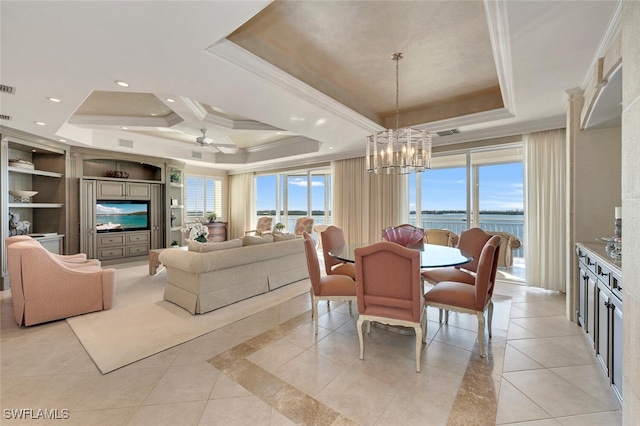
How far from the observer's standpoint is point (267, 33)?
104 inches

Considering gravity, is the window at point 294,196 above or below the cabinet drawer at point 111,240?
above

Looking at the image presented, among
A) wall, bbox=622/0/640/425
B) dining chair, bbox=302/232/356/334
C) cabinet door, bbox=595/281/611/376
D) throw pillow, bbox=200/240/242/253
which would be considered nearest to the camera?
wall, bbox=622/0/640/425

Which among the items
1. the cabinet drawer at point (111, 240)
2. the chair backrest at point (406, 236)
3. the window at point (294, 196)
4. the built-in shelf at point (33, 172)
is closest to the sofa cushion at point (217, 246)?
the chair backrest at point (406, 236)

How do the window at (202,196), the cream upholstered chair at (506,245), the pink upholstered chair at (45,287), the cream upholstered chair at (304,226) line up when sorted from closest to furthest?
the pink upholstered chair at (45,287)
the cream upholstered chair at (506,245)
the cream upholstered chair at (304,226)
the window at (202,196)

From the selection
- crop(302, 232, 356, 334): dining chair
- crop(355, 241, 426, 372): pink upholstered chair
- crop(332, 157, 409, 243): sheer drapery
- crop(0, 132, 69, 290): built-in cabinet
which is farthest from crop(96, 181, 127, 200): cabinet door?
crop(355, 241, 426, 372): pink upholstered chair

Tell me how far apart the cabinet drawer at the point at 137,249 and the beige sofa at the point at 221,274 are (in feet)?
12.1

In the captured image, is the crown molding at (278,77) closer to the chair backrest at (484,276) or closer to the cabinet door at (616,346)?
the chair backrest at (484,276)

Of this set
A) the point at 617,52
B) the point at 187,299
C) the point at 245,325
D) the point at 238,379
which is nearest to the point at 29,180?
the point at 187,299

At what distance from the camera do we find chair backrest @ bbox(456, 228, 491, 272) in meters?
3.38

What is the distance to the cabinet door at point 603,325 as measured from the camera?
1965 mm

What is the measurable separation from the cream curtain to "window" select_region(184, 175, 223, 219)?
8.51 metres

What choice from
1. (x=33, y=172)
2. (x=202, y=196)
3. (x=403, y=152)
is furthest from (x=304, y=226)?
(x=33, y=172)

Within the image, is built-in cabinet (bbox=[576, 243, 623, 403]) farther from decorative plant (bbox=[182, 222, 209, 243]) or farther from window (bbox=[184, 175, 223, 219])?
window (bbox=[184, 175, 223, 219])

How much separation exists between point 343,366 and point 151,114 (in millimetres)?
5091
